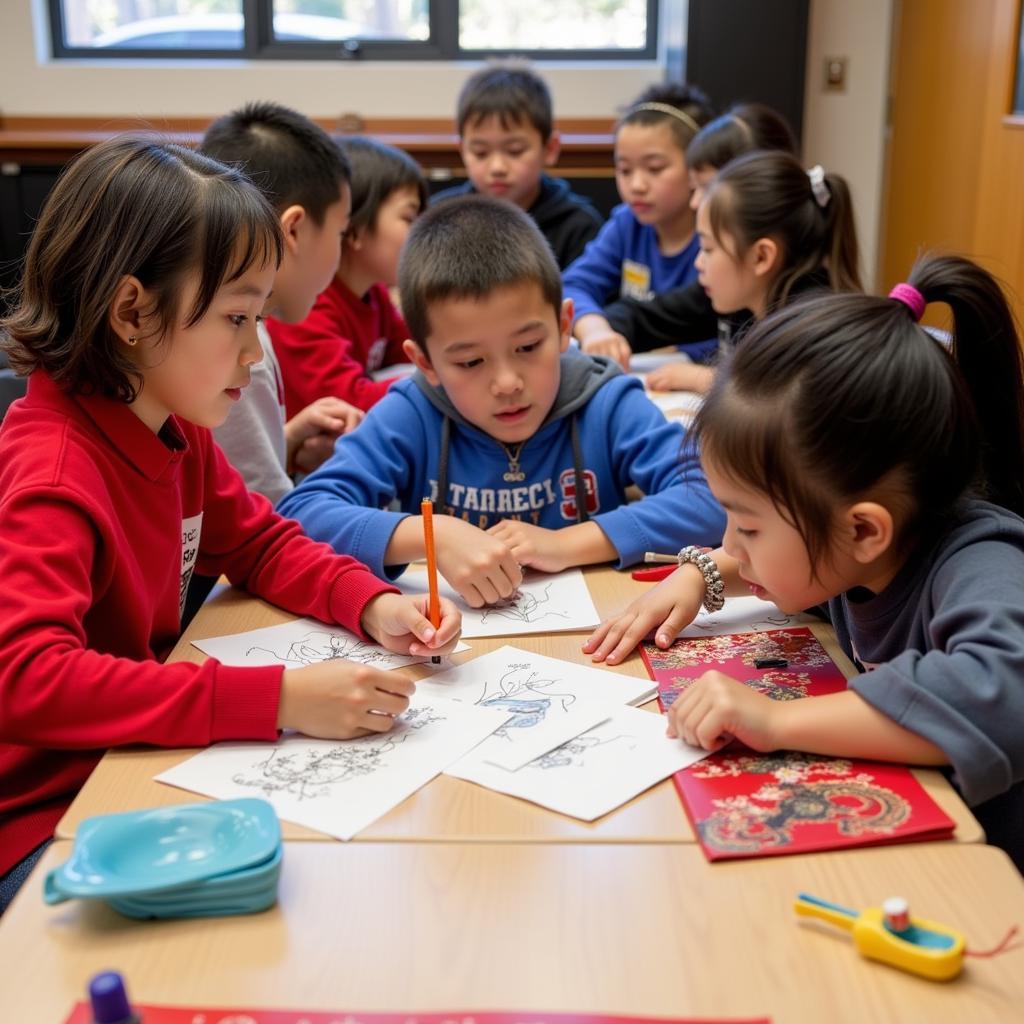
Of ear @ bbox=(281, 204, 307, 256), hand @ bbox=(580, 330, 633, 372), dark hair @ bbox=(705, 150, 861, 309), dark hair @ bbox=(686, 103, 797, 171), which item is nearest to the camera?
ear @ bbox=(281, 204, 307, 256)

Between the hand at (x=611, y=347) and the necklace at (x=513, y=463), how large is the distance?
901mm

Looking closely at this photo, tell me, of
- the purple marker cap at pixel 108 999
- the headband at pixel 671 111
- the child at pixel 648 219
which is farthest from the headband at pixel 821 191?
the purple marker cap at pixel 108 999

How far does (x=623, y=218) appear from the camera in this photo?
3324mm

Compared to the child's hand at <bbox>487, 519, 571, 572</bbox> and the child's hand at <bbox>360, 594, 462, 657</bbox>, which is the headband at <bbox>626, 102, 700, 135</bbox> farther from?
the child's hand at <bbox>360, 594, 462, 657</bbox>

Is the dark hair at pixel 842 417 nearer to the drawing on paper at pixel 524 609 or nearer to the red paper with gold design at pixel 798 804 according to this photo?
the red paper with gold design at pixel 798 804

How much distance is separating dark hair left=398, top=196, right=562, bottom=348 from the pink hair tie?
585 mm

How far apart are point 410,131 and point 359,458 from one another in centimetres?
364

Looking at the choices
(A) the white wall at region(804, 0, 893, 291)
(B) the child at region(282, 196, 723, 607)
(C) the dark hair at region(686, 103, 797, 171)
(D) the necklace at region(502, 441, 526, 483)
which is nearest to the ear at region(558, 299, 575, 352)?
(B) the child at region(282, 196, 723, 607)

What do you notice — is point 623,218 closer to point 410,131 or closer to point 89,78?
point 410,131

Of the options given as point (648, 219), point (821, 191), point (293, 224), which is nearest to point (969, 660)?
point (293, 224)

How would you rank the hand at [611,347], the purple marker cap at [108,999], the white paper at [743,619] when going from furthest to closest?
the hand at [611,347], the white paper at [743,619], the purple marker cap at [108,999]

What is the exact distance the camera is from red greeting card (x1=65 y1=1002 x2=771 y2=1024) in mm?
711

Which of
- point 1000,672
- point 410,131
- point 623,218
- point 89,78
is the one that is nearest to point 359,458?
point 1000,672

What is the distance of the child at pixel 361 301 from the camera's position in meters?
2.58
